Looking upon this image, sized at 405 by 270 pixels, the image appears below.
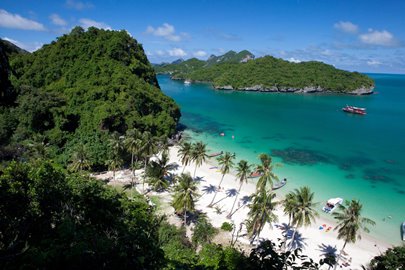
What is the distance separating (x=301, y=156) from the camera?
64.2m

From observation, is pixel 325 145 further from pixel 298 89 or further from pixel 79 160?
pixel 298 89

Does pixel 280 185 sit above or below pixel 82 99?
below

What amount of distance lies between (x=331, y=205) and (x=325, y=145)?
36.5m

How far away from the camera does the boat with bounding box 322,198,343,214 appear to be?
1628 inches

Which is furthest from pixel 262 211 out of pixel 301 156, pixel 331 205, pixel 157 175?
pixel 301 156

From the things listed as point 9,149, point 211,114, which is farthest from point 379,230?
point 211,114

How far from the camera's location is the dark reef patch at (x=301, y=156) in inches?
2395

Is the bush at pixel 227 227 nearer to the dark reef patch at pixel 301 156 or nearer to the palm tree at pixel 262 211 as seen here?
the palm tree at pixel 262 211

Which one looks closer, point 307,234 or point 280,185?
point 307,234

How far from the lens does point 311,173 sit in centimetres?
5453

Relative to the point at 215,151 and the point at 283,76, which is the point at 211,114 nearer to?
the point at 215,151

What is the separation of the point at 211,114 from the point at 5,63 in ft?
319

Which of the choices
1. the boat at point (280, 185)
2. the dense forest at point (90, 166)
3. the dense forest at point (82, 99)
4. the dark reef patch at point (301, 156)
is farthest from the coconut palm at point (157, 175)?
the dark reef patch at point (301, 156)

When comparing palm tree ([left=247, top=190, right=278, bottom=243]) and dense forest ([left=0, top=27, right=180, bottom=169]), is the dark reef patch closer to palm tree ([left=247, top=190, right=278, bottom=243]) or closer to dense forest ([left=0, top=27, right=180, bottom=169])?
dense forest ([left=0, top=27, right=180, bottom=169])
